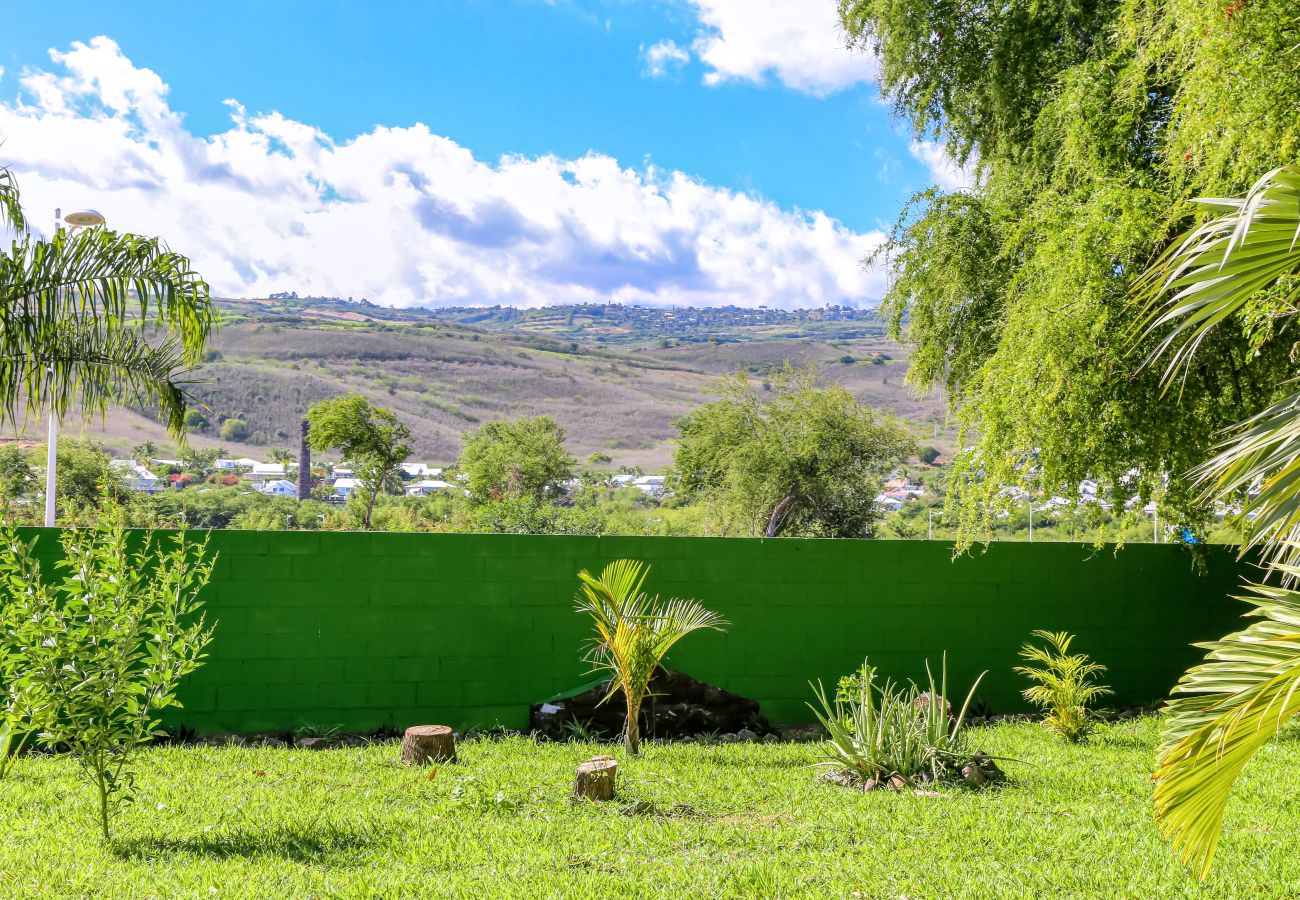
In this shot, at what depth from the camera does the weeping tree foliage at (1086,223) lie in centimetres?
623

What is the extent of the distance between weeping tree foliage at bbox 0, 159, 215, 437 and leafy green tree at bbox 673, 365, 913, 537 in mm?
22300

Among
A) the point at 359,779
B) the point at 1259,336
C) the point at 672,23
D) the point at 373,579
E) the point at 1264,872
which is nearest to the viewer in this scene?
the point at 1264,872

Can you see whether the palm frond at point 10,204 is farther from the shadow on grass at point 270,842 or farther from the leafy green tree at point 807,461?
the leafy green tree at point 807,461

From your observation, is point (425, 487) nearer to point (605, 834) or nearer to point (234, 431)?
point (234, 431)

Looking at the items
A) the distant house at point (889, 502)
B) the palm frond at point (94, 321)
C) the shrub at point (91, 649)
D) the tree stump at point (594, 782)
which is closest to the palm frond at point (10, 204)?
the palm frond at point (94, 321)

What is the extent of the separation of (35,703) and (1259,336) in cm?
663

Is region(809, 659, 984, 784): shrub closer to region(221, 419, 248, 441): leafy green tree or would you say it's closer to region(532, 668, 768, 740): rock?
region(532, 668, 768, 740): rock

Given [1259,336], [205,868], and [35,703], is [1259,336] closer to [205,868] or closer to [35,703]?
[205,868]

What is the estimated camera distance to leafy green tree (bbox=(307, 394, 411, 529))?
3019 centimetres

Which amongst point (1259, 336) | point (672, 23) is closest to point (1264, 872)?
point (1259, 336)

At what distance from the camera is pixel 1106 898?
372 centimetres

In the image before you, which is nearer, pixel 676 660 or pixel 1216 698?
pixel 1216 698

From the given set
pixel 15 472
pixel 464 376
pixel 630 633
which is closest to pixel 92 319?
pixel 630 633

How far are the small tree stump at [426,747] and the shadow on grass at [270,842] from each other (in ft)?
4.44
